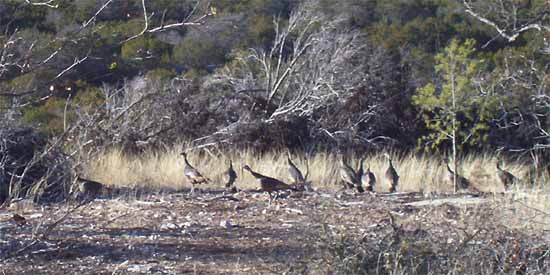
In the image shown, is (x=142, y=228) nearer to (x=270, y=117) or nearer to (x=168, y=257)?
(x=168, y=257)

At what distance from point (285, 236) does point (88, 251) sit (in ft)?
5.74

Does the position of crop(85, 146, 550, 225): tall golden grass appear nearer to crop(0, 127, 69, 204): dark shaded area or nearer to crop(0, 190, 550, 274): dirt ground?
crop(0, 127, 69, 204): dark shaded area

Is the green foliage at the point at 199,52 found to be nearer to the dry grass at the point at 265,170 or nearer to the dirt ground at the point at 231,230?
the dry grass at the point at 265,170

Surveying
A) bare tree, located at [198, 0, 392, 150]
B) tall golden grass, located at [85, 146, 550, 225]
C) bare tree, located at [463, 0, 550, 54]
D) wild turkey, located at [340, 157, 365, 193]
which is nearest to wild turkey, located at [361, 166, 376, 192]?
wild turkey, located at [340, 157, 365, 193]

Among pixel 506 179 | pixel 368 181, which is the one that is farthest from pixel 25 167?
pixel 506 179

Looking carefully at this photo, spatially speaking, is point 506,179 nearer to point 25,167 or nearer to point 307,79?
point 25,167

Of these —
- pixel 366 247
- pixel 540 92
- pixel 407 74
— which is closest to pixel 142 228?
pixel 366 247

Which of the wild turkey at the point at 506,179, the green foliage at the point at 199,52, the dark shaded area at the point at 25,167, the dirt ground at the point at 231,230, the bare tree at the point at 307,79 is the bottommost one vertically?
the dirt ground at the point at 231,230

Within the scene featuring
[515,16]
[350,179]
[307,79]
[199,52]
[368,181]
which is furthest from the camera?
[199,52]

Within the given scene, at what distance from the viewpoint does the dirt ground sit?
7020mm

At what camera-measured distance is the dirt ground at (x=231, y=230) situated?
702 centimetres

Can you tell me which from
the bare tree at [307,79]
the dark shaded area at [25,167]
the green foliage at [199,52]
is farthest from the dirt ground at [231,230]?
the green foliage at [199,52]

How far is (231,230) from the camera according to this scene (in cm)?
883

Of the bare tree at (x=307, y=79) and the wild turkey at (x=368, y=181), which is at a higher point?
the bare tree at (x=307, y=79)
